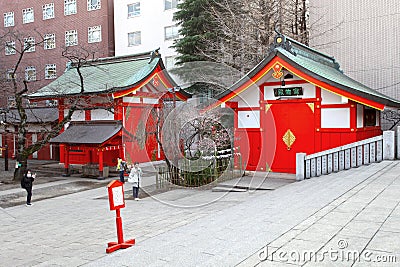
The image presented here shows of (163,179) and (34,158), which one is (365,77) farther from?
(34,158)

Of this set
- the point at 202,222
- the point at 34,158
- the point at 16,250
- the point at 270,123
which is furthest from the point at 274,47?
the point at 34,158

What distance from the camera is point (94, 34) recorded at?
34.6 m

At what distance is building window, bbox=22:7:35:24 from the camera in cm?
3678

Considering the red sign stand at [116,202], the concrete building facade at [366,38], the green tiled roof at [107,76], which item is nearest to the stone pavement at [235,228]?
the red sign stand at [116,202]

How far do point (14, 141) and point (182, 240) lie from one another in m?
27.4

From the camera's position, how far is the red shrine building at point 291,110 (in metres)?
13.9

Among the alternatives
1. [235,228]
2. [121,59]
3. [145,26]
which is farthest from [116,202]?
[145,26]

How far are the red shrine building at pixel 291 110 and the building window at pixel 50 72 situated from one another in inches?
961

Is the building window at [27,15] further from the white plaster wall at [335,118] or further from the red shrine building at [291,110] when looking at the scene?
the white plaster wall at [335,118]

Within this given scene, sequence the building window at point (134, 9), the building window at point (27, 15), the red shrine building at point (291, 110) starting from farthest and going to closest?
the building window at point (27, 15)
the building window at point (134, 9)
the red shrine building at point (291, 110)

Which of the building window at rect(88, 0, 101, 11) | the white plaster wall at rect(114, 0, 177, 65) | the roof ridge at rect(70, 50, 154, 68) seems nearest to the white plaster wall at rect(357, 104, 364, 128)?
the roof ridge at rect(70, 50, 154, 68)

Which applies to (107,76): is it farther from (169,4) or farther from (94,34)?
(94,34)

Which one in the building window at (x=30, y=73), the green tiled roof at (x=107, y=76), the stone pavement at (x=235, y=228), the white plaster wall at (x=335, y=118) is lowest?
the stone pavement at (x=235, y=228)

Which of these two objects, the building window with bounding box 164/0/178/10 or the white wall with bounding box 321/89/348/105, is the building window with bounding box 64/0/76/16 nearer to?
the building window with bounding box 164/0/178/10
